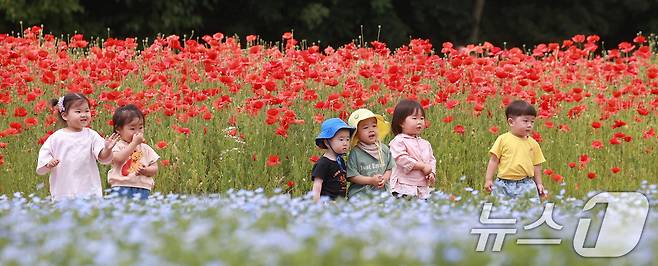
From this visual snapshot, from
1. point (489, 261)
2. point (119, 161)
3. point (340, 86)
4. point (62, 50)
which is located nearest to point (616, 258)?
point (489, 261)

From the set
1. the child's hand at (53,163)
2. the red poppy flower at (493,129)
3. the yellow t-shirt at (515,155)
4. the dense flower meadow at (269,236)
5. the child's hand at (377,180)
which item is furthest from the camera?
the red poppy flower at (493,129)

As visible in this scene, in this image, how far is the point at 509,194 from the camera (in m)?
8.35

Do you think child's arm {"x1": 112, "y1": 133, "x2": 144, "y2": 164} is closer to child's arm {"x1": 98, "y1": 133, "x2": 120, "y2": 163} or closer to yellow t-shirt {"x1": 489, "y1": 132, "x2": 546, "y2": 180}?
child's arm {"x1": 98, "y1": 133, "x2": 120, "y2": 163}

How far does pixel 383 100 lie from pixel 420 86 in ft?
2.48

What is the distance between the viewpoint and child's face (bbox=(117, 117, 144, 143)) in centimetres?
788

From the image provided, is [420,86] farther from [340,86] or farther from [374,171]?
[374,171]

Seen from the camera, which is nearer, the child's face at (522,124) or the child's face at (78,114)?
the child's face at (78,114)

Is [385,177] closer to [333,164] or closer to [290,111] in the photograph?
[333,164]

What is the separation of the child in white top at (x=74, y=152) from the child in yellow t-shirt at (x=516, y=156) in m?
2.72

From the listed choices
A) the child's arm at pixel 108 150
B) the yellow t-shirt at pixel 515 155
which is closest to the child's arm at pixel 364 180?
the yellow t-shirt at pixel 515 155

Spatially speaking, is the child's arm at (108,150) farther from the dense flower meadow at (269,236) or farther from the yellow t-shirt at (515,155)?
the yellow t-shirt at (515,155)

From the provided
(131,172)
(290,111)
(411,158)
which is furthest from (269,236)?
(290,111)

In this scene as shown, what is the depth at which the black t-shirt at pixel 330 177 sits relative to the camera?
26.0 ft

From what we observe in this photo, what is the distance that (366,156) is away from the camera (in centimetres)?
817
